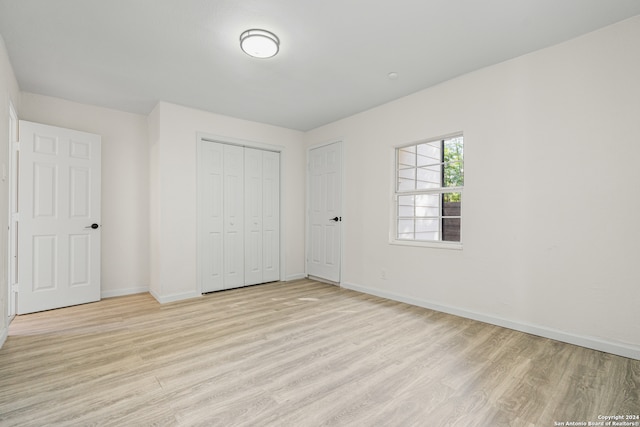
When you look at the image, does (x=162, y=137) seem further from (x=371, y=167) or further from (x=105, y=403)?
(x=105, y=403)

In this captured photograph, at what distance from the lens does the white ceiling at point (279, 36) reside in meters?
2.15

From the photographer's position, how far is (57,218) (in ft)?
11.6

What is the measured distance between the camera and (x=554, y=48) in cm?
262

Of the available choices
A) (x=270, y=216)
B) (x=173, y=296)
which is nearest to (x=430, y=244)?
(x=270, y=216)

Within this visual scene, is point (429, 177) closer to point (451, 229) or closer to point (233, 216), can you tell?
point (451, 229)

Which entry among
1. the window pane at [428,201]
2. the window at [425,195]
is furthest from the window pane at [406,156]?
the window pane at [428,201]

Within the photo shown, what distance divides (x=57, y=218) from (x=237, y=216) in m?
2.14

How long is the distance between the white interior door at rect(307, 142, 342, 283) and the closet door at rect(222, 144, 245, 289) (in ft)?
3.94

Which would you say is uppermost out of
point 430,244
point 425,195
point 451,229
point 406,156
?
point 406,156

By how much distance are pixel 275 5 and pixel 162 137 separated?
249 cm

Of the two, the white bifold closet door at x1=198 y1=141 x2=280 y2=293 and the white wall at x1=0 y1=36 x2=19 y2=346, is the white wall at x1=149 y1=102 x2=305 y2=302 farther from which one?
the white wall at x1=0 y1=36 x2=19 y2=346

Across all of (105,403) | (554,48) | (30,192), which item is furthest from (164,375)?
(554,48)

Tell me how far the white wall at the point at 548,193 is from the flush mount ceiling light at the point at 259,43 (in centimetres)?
191

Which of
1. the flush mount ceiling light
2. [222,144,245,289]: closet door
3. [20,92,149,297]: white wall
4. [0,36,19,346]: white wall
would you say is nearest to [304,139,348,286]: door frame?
[222,144,245,289]: closet door
